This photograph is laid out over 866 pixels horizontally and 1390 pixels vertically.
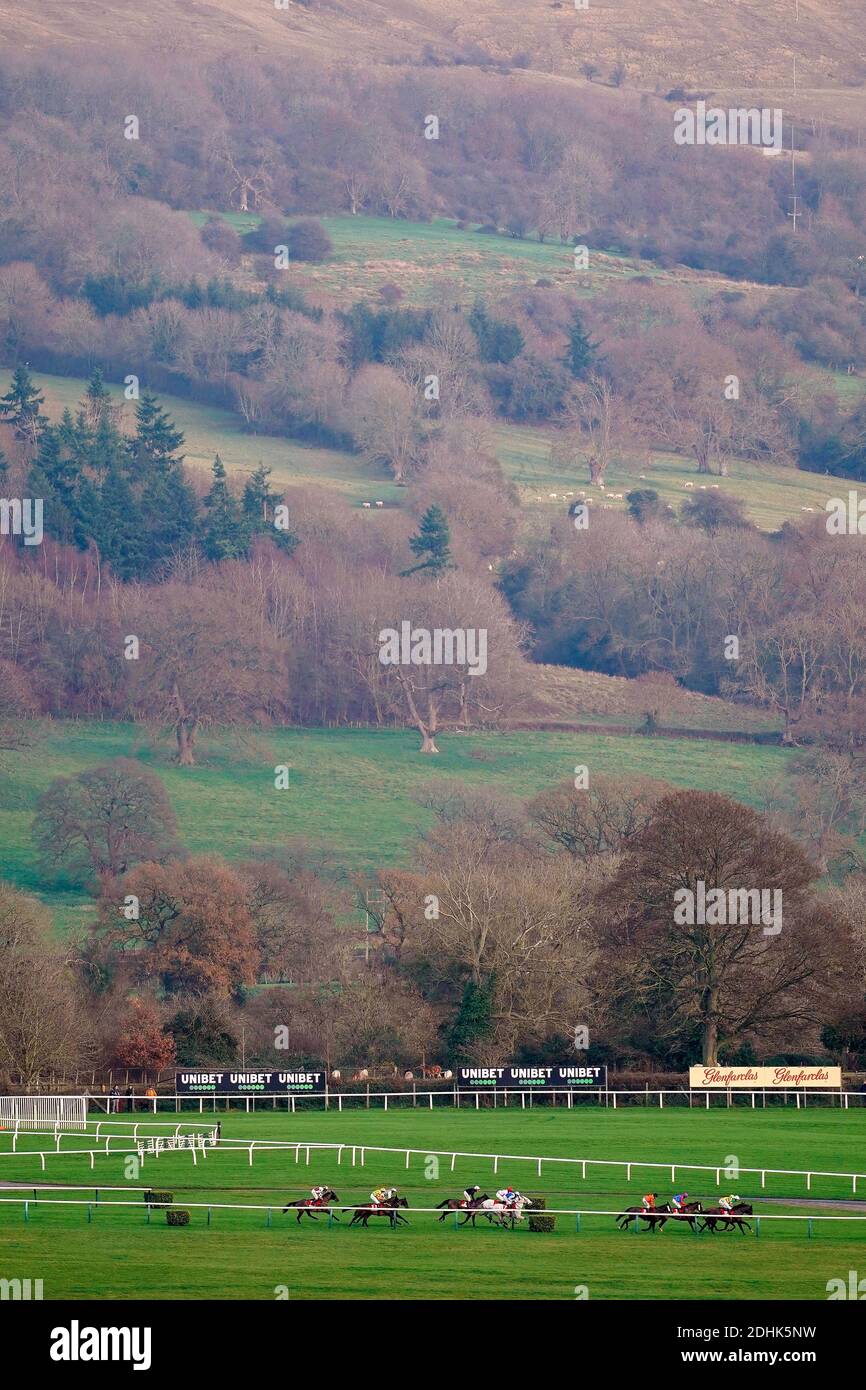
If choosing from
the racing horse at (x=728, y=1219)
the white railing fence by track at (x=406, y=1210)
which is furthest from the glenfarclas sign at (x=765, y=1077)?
the racing horse at (x=728, y=1219)

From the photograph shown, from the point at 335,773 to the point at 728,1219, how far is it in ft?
414

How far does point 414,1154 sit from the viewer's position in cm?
6088

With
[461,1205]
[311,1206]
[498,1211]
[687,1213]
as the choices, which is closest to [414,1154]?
[311,1206]

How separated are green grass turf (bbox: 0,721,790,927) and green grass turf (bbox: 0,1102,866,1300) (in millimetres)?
84190

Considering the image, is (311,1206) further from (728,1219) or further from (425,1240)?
(728,1219)

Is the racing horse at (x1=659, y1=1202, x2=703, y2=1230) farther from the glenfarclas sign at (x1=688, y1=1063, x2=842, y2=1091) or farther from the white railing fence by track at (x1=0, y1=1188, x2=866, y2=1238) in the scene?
the glenfarclas sign at (x1=688, y1=1063, x2=842, y2=1091)

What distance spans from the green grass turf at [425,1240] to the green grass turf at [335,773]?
8419 centimetres

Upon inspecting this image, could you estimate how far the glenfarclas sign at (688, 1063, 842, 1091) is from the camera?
82.2 m

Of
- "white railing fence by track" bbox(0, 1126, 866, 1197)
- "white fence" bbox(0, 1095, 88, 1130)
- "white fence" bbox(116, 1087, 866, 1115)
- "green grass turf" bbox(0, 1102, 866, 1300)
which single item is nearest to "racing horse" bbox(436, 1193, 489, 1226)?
"green grass turf" bbox(0, 1102, 866, 1300)

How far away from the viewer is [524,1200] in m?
48.3

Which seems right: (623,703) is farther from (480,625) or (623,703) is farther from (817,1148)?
(817,1148)

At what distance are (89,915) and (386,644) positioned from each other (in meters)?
57.7

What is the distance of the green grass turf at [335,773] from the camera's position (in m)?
154
